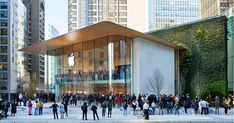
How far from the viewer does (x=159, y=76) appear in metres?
45.5

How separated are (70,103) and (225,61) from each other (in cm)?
1698

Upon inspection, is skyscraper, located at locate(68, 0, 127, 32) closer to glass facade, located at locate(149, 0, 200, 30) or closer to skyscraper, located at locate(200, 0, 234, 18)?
glass facade, located at locate(149, 0, 200, 30)

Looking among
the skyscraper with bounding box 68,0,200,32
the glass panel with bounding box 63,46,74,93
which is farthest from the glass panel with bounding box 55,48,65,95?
the skyscraper with bounding box 68,0,200,32

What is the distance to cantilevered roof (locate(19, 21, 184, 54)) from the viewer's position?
131 feet

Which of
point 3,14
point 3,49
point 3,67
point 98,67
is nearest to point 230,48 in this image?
point 98,67

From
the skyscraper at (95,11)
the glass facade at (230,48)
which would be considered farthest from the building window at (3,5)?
the glass facade at (230,48)

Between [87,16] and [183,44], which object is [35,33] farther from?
[183,44]

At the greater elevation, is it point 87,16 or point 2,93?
point 87,16

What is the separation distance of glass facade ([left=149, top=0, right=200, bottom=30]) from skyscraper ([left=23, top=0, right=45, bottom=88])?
3937 cm

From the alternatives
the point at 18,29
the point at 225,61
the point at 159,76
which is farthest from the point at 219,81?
the point at 18,29

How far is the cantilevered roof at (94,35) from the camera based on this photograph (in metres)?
39.9

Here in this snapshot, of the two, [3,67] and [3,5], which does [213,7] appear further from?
[3,5]

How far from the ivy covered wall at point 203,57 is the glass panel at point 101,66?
31.7ft

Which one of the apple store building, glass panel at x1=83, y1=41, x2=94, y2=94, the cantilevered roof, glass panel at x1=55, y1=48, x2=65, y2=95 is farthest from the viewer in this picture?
glass panel at x1=55, y1=48, x2=65, y2=95
